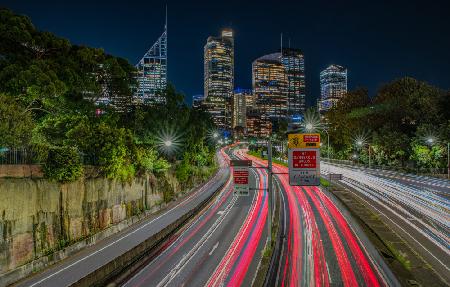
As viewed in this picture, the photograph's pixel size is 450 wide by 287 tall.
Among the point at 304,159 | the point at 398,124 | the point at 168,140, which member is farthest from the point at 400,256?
the point at 398,124

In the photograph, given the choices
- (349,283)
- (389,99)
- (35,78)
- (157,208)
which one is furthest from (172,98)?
(389,99)

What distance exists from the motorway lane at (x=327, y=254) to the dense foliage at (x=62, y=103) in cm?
1528

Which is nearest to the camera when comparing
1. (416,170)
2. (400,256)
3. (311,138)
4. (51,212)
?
(400,256)

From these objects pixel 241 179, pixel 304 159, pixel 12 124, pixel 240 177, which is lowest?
pixel 241 179

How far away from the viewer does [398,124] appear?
237ft

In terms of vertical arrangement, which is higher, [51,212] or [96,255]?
[51,212]

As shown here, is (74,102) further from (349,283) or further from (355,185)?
(355,185)

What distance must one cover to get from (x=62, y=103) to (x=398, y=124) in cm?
6573

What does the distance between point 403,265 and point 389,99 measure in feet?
213

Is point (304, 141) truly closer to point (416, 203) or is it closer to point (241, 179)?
point (241, 179)

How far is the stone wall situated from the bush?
58cm

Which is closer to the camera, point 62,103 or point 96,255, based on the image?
point 96,255

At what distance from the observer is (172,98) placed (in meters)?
51.9

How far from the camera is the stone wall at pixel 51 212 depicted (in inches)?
778
